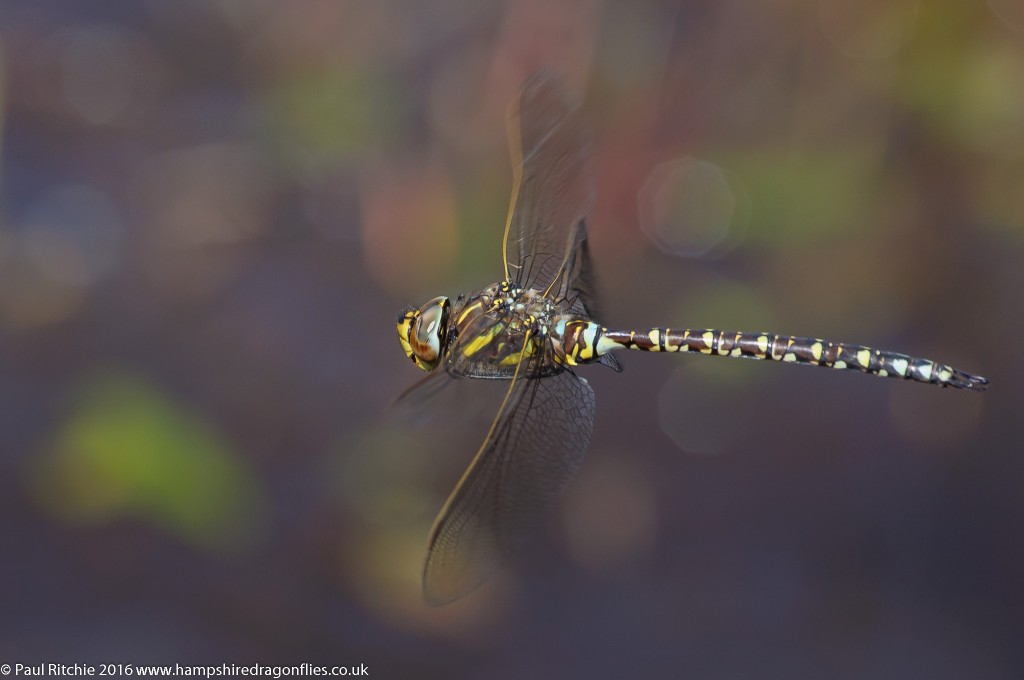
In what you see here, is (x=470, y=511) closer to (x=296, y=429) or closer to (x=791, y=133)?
(x=296, y=429)

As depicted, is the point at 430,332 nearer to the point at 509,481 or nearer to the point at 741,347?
the point at 509,481

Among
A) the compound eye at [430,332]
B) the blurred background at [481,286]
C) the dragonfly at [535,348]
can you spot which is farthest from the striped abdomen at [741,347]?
the blurred background at [481,286]

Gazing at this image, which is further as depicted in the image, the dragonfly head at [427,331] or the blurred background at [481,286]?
the blurred background at [481,286]

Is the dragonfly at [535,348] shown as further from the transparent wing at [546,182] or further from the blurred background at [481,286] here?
the blurred background at [481,286]

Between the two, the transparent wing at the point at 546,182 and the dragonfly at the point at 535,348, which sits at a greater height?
the transparent wing at the point at 546,182

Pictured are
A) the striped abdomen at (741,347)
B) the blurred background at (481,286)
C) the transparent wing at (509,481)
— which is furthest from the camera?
the blurred background at (481,286)

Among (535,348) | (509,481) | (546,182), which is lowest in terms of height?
(509,481)

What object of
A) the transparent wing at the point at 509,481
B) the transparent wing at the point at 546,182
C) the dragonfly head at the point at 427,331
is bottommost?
the transparent wing at the point at 509,481

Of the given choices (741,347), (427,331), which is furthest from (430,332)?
(741,347)
